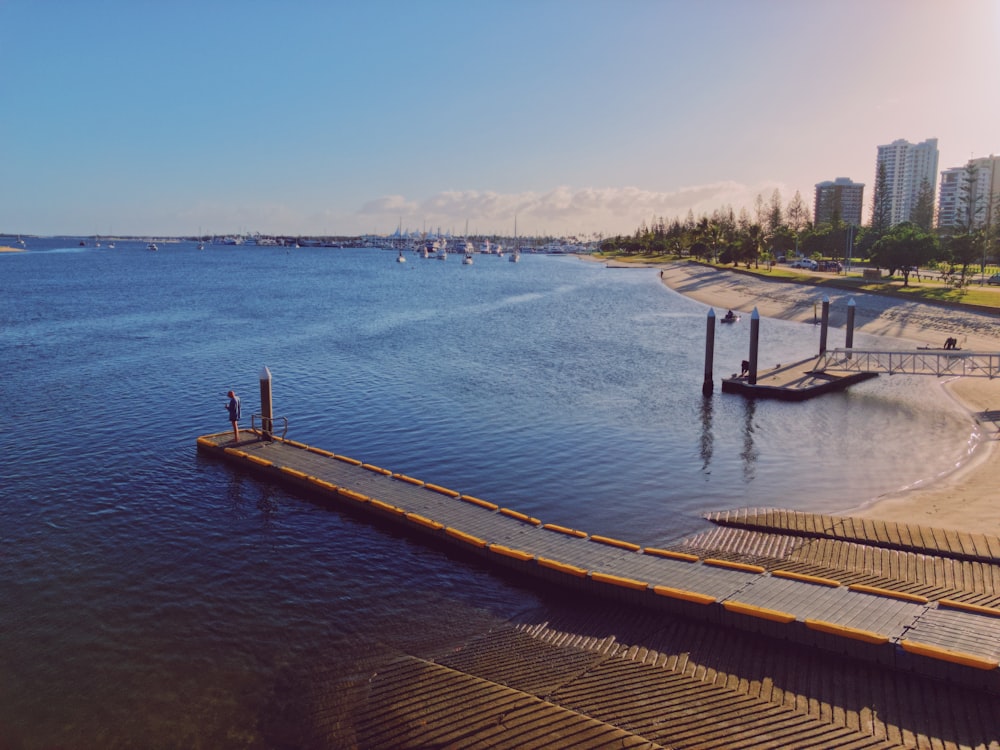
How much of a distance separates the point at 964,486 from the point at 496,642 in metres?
18.0

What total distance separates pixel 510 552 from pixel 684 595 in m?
4.73

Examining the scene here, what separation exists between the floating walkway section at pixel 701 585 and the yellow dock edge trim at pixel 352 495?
0.11 ft

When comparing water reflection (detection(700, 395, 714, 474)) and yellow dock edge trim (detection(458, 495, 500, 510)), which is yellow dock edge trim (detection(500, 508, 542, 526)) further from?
water reflection (detection(700, 395, 714, 474))

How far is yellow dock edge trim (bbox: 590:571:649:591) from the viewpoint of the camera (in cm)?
1628

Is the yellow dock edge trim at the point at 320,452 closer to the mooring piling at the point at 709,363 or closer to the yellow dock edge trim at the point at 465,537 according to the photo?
the yellow dock edge trim at the point at 465,537

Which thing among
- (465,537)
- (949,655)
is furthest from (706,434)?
(949,655)

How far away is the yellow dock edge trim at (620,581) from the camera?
1628 centimetres

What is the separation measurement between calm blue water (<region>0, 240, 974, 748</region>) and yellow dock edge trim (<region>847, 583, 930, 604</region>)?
6165 mm

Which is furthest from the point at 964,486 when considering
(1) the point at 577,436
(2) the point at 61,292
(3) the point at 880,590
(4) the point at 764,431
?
(2) the point at 61,292

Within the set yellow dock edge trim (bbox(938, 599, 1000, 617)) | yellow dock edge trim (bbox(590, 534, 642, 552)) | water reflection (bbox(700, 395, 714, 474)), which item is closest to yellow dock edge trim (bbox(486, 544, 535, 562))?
yellow dock edge trim (bbox(590, 534, 642, 552))

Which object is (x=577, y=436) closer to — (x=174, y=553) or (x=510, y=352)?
(x=174, y=553)

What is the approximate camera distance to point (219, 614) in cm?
1730

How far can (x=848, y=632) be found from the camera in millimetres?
13562

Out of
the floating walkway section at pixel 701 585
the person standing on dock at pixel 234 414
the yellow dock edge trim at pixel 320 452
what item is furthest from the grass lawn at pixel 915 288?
the person standing on dock at pixel 234 414
